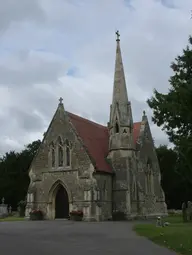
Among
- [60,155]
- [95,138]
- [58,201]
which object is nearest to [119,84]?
[95,138]

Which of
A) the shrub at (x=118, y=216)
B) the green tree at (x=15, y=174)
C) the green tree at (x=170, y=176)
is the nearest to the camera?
the shrub at (x=118, y=216)

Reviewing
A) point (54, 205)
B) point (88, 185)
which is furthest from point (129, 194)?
point (54, 205)

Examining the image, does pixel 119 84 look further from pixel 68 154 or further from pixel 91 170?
pixel 91 170

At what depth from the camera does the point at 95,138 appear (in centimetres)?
3903

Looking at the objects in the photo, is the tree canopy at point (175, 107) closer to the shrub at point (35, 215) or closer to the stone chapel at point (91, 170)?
the stone chapel at point (91, 170)

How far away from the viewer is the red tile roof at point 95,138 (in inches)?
1406

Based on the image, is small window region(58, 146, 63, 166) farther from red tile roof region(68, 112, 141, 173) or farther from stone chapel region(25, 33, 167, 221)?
red tile roof region(68, 112, 141, 173)

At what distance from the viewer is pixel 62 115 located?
123 feet

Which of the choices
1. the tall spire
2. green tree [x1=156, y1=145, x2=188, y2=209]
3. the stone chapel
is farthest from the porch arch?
green tree [x1=156, y1=145, x2=188, y2=209]

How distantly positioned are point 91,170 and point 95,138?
19.1ft

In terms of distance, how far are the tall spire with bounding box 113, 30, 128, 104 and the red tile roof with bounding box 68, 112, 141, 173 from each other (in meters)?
3.89

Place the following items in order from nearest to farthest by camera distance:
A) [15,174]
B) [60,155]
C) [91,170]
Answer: [91,170] → [60,155] → [15,174]

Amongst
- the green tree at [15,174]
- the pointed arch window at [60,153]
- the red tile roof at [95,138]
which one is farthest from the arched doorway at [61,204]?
the green tree at [15,174]

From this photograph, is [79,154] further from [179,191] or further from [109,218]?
[179,191]
